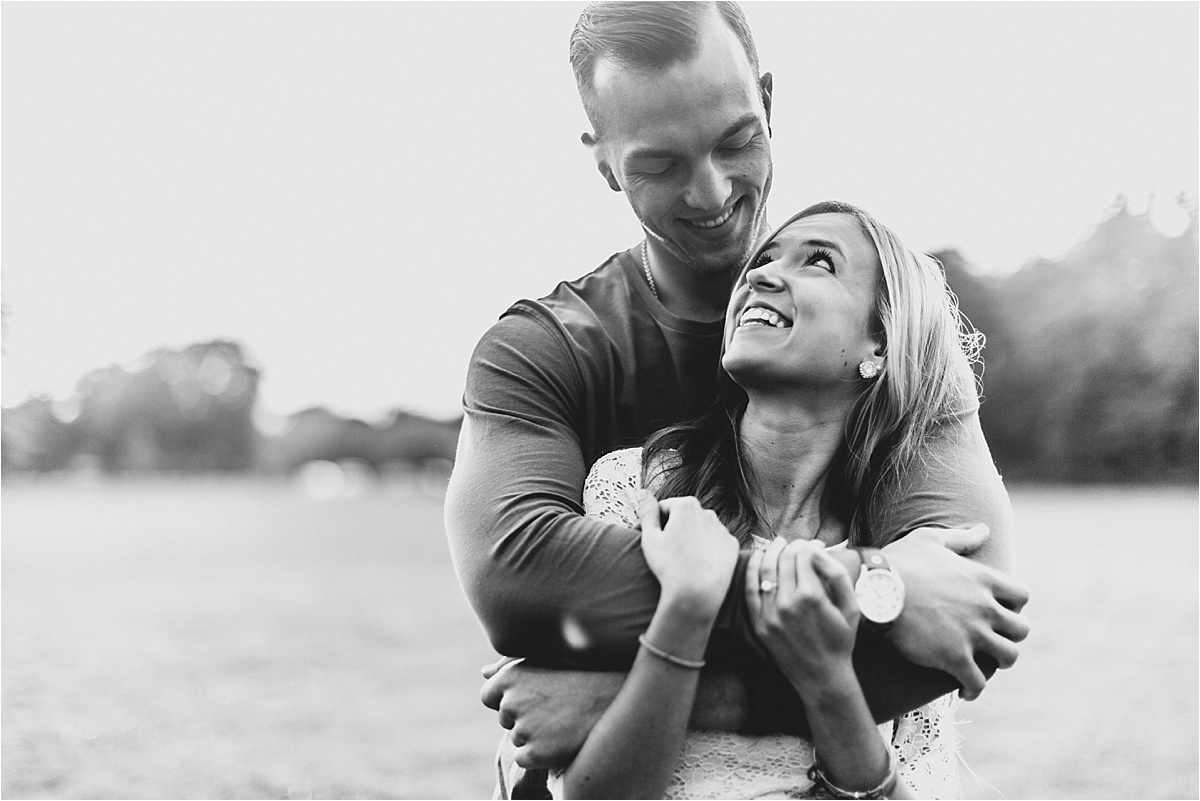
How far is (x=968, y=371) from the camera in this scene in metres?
3.13

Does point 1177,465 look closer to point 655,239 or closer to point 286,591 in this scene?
point 286,591

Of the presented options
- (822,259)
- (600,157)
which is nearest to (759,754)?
(822,259)

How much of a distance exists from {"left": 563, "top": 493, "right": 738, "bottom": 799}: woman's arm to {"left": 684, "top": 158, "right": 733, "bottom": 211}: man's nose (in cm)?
117

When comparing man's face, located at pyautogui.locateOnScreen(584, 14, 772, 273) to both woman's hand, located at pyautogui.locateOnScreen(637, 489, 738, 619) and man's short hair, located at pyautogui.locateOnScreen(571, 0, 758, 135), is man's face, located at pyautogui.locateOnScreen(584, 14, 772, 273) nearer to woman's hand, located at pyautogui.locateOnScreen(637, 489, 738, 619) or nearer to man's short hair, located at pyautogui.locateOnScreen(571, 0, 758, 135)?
man's short hair, located at pyautogui.locateOnScreen(571, 0, 758, 135)

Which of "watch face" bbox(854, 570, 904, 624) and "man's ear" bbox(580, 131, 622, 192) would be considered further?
"man's ear" bbox(580, 131, 622, 192)

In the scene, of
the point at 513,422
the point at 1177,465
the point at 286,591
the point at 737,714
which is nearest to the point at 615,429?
the point at 513,422

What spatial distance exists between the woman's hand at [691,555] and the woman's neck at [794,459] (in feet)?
1.45

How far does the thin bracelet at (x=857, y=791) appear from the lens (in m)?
2.48

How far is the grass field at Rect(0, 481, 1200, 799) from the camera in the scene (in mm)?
8836

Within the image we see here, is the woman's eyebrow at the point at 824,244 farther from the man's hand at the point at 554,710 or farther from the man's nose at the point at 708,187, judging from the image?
the man's hand at the point at 554,710

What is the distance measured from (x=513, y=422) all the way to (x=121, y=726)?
9.19 m

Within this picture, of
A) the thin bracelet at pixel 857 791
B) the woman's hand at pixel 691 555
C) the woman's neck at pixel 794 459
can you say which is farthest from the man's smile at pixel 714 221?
the thin bracelet at pixel 857 791

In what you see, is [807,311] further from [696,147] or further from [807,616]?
[807,616]

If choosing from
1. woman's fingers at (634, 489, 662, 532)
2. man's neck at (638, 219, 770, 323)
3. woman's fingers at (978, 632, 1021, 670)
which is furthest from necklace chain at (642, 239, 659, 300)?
woman's fingers at (978, 632, 1021, 670)
